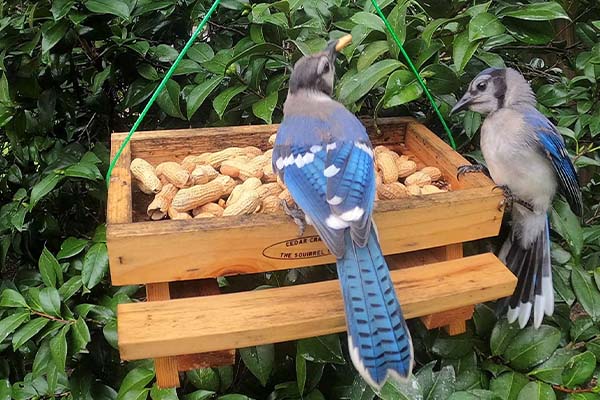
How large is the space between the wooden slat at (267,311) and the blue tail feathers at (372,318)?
7 centimetres

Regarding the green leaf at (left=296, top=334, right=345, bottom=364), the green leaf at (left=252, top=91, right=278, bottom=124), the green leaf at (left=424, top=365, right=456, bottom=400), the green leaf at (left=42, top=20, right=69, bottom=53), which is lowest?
the green leaf at (left=424, top=365, right=456, bottom=400)

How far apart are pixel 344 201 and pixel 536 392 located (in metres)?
0.55

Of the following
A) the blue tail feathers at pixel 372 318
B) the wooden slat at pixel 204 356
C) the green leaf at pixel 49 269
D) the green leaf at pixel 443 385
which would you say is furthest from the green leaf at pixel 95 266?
the green leaf at pixel 443 385

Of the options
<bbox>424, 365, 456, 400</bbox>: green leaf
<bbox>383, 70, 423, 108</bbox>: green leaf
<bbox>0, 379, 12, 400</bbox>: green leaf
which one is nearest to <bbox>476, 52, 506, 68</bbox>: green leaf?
<bbox>383, 70, 423, 108</bbox>: green leaf

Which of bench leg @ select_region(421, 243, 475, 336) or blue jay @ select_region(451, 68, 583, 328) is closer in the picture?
bench leg @ select_region(421, 243, 475, 336)

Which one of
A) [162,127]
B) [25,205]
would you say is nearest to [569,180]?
[162,127]

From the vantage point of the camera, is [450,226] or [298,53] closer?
[450,226]

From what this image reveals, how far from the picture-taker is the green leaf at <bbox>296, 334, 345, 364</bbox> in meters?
1.27

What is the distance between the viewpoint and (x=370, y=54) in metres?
1.38

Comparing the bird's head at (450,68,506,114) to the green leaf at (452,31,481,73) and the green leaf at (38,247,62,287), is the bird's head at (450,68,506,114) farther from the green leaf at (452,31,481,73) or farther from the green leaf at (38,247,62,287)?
the green leaf at (38,247,62,287)

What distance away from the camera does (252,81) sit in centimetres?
149

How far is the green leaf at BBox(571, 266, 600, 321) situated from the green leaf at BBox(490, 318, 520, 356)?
0.16 metres

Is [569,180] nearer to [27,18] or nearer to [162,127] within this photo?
[162,127]

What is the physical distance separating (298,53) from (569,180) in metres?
0.66
